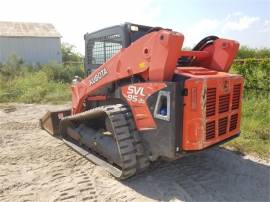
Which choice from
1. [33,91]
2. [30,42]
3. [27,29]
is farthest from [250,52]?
[27,29]

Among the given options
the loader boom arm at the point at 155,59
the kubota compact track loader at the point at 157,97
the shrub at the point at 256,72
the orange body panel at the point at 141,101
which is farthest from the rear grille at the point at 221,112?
the shrub at the point at 256,72

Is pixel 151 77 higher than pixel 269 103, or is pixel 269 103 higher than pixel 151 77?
pixel 151 77

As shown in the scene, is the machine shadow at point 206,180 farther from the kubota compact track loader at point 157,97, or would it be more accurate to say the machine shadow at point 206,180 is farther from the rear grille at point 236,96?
the rear grille at point 236,96

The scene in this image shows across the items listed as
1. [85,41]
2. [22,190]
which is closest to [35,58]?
[85,41]

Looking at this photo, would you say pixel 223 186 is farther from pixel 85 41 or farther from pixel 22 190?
pixel 85 41

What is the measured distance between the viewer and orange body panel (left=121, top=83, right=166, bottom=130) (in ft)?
12.0

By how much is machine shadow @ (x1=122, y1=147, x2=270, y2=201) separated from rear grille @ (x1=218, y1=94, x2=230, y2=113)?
0.95 meters

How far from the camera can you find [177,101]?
3424 mm

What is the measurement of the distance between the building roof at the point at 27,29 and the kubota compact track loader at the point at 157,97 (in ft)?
75.9

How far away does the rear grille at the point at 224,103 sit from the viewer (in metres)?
3.75

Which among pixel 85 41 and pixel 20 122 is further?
pixel 20 122

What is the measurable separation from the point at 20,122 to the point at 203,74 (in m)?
5.38

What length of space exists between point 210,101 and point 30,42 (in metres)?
24.9

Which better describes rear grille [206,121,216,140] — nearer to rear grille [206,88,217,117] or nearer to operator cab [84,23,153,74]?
rear grille [206,88,217,117]
